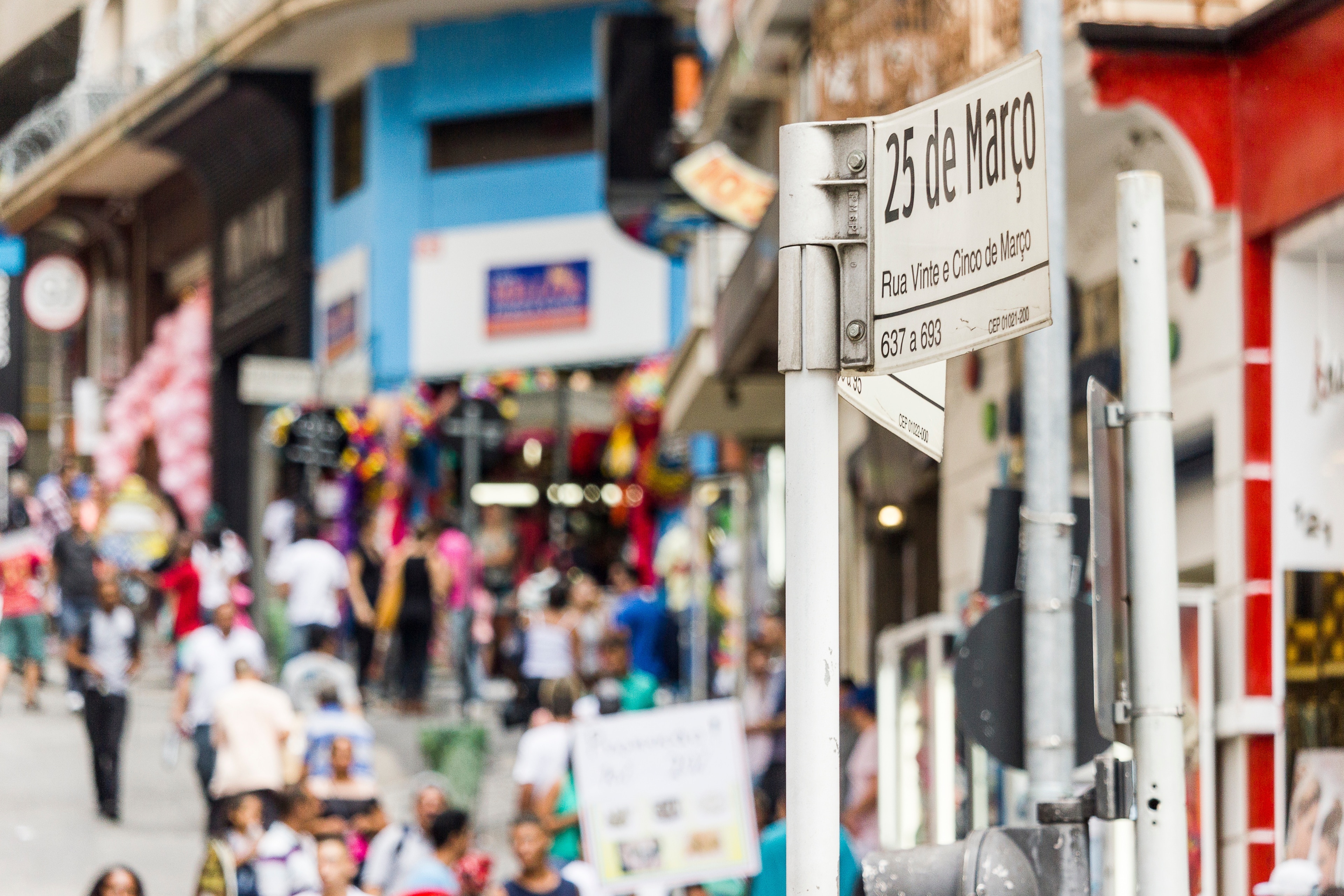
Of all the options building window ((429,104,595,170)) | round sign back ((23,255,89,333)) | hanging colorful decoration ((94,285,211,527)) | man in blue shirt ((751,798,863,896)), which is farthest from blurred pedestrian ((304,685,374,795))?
hanging colorful decoration ((94,285,211,527))

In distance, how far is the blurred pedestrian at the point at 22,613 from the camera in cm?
1919

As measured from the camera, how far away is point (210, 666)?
52.4 ft

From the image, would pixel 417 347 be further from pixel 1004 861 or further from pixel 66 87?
pixel 1004 861

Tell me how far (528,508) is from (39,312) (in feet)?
33.4

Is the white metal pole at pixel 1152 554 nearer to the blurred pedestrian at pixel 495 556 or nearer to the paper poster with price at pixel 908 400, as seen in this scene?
the paper poster with price at pixel 908 400

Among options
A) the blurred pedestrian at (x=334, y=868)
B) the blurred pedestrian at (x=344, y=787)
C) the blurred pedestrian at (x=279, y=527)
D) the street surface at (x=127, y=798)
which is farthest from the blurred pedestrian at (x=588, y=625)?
the blurred pedestrian at (x=334, y=868)

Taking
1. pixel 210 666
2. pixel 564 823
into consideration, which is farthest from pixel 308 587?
pixel 564 823

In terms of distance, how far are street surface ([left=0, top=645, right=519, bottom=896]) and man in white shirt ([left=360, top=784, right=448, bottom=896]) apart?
2.75 meters

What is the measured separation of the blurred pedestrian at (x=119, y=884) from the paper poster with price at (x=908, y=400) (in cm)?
657

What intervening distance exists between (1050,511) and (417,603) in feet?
42.5

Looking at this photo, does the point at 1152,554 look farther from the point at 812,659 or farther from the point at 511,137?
the point at 511,137

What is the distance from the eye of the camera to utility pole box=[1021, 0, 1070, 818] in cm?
757

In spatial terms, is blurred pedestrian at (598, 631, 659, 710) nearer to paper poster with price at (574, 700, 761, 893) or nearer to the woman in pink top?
the woman in pink top

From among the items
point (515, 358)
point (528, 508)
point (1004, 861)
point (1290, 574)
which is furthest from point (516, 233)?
point (1004, 861)
